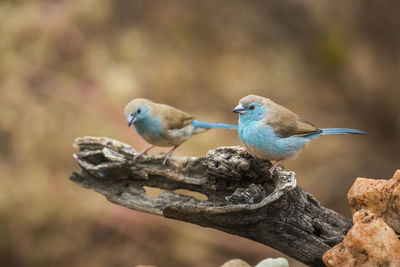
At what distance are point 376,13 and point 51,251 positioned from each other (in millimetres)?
6214

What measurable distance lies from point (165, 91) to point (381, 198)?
5292mm

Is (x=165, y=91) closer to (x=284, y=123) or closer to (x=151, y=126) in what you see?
(x=151, y=126)

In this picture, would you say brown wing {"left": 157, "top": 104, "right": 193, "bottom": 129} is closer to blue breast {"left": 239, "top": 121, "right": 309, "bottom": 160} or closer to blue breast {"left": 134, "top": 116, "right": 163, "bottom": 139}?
blue breast {"left": 134, "top": 116, "right": 163, "bottom": 139}

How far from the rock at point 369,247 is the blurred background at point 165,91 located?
3319 mm

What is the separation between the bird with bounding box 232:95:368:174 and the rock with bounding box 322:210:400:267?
0.68 meters

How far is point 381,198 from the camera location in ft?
9.07

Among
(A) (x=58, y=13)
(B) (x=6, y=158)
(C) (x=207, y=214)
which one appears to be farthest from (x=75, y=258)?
(C) (x=207, y=214)

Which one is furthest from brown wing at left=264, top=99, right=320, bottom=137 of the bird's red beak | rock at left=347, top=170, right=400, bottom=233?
rock at left=347, top=170, right=400, bottom=233

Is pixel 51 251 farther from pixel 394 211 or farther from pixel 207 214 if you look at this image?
pixel 394 211

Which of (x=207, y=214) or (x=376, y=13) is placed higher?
(x=376, y=13)

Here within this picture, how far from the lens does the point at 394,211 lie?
8.93ft

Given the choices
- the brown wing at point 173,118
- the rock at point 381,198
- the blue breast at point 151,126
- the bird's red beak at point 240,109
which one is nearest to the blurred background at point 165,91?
the brown wing at point 173,118

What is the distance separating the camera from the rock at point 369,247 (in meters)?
2.45

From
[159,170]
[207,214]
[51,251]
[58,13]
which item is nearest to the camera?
[207,214]
